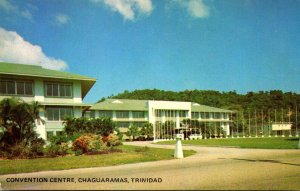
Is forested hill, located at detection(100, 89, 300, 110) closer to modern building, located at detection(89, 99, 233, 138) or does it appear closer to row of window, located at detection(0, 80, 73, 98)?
modern building, located at detection(89, 99, 233, 138)

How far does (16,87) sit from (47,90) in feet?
8.97

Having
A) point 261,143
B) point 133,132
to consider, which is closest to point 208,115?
point 133,132

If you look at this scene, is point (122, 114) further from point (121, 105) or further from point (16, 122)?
point (16, 122)

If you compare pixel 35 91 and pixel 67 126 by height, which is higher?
pixel 35 91

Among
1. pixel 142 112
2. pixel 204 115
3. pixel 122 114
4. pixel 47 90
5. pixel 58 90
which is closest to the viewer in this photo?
pixel 47 90

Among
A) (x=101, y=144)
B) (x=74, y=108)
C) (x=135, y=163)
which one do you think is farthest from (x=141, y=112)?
(x=135, y=163)

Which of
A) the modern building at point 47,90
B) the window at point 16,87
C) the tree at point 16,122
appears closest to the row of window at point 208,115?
the modern building at point 47,90

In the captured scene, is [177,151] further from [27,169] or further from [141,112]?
[141,112]

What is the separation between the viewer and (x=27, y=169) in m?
13.9

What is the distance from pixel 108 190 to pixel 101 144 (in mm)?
14390

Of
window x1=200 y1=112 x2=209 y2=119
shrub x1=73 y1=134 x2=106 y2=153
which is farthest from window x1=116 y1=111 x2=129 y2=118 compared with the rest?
shrub x1=73 y1=134 x2=106 y2=153

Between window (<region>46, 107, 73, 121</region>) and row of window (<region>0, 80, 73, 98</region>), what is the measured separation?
1238 mm

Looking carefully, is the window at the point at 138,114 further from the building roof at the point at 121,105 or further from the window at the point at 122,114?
the window at the point at 122,114

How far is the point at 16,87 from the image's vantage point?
2912cm
